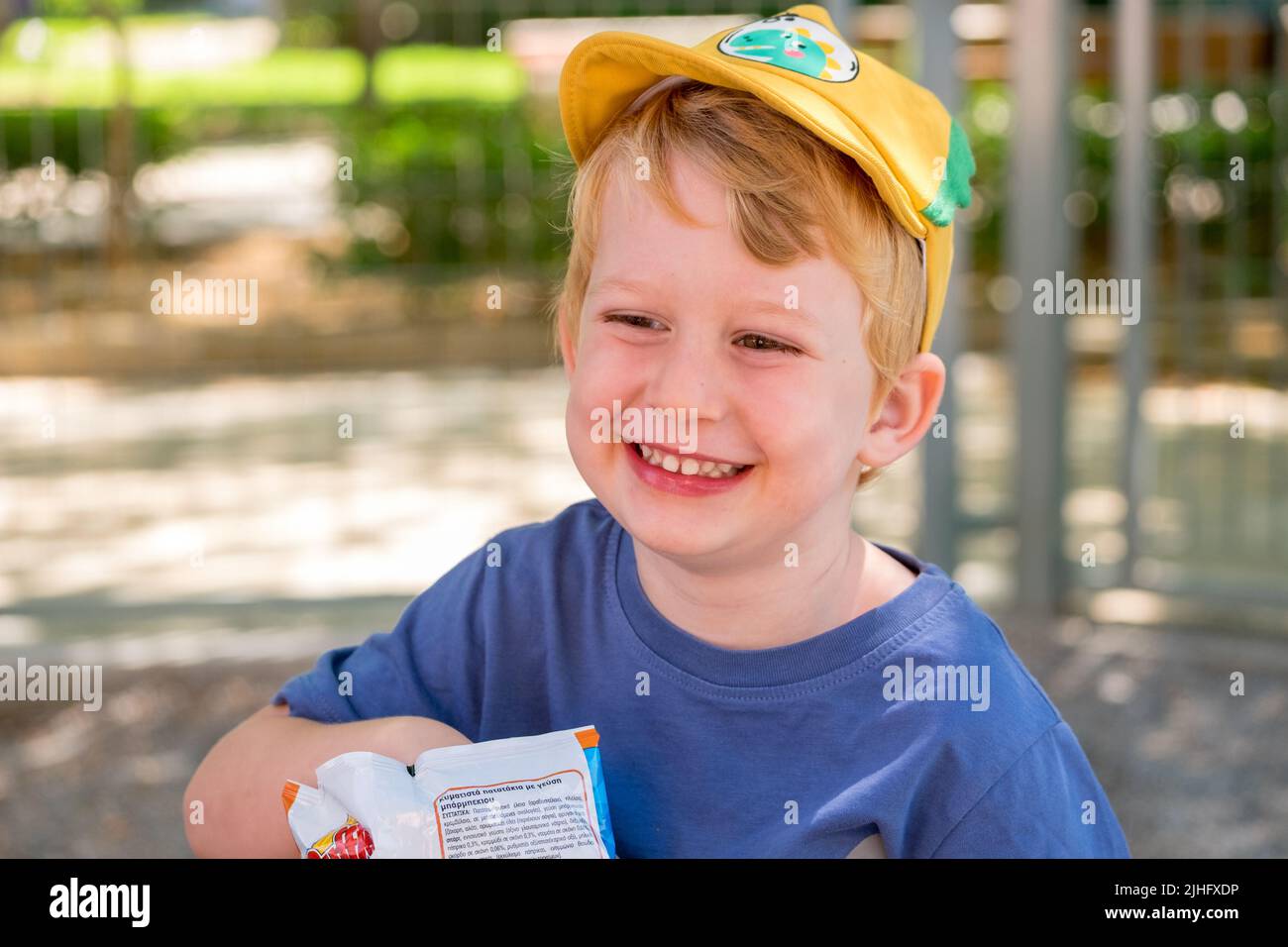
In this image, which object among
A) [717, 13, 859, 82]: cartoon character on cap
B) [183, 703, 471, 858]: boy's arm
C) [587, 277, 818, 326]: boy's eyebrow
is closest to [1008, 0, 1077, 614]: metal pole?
[717, 13, 859, 82]: cartoon character on cap

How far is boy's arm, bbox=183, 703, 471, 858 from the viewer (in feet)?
5.12

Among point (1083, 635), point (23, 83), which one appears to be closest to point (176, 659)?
point (23, 83)

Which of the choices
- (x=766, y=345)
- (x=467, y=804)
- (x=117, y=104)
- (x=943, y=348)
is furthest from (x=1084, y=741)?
(x=117, y=104)

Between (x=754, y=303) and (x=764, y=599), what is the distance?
325 millimetres

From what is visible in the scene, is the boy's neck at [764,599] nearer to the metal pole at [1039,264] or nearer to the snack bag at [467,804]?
the snack bag at [467,804]

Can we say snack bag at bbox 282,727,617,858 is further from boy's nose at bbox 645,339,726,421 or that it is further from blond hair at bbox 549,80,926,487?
blond hair at bbox 549,80,926,487

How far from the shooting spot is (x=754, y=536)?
155 centimetres

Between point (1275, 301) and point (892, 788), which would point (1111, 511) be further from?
point (892, 788)

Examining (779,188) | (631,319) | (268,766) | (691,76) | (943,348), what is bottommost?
(268,766)

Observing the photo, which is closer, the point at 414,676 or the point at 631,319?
the point at 631,319

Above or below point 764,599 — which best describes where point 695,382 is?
above

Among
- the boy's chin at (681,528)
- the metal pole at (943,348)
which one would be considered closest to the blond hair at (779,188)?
the boy's chin at (681,528)

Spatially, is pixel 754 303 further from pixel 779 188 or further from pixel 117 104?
pixel 117 104

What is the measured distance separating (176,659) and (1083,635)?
9.84ft
